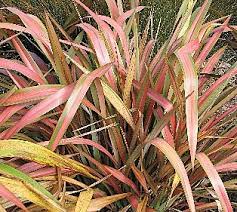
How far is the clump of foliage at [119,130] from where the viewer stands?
53.4 inches

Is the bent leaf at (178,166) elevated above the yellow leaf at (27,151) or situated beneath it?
situated beneath

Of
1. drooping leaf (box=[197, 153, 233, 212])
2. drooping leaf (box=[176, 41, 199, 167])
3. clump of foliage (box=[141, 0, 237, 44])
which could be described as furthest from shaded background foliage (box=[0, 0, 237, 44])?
drooping leaf (box=[197, 153, 233, 212])

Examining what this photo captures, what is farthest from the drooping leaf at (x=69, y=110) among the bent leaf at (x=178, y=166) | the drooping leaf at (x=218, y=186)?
the drooping leaf at (x=218, y=186)

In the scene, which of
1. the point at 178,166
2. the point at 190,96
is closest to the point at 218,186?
the point at 178,166

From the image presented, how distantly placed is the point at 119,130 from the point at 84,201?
0.85 feet

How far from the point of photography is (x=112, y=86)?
5.26ft

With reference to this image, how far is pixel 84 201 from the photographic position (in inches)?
54.3

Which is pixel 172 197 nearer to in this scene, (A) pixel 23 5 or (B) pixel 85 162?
(B) pixel 85 162

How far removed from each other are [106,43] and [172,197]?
0.48 metres

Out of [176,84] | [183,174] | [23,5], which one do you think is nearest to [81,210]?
[183,174]

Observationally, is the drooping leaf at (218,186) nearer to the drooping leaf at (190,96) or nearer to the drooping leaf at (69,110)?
the drooping leaf at (190,96)

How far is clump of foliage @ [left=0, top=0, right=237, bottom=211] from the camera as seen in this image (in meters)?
1.36

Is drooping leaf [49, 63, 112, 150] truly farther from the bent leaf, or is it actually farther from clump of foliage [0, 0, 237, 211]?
the bent leaf

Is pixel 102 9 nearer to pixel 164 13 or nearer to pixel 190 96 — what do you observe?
pixel 164 13
